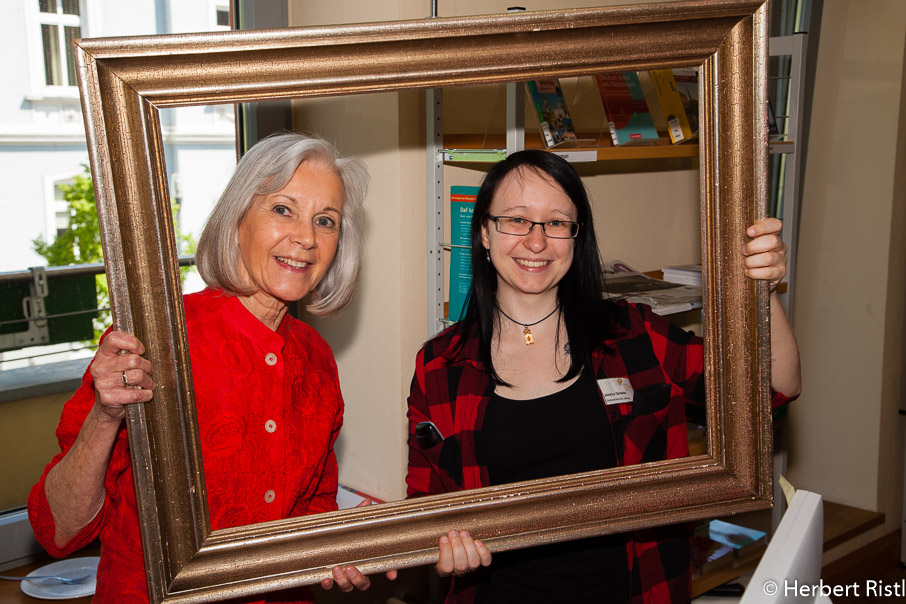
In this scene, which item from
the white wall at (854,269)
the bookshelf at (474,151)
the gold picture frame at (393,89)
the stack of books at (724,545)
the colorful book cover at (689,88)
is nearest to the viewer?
the gold picture frame at (393,89)

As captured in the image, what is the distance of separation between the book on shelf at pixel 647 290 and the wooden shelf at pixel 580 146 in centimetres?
27

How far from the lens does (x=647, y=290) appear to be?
1962mm

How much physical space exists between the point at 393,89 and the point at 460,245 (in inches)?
24.5

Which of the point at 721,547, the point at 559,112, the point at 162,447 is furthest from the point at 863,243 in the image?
the point at 162,447

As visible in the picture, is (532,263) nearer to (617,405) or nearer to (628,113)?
(617,405)

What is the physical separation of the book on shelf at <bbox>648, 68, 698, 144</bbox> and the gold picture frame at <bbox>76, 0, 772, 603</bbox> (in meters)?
0.14

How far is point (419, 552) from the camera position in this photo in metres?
1.26

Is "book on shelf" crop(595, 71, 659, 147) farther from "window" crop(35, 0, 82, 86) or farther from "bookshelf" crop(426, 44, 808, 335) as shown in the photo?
"window" crop(35, 0, 82, 86)

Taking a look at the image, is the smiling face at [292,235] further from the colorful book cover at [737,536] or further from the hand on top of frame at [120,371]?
the colorful book cover at [737,536]

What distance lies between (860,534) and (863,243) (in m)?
1.38

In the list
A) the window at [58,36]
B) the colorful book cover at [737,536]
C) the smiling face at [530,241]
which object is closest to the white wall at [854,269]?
the colorful book cover at [737,536]

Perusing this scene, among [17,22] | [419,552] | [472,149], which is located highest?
[17,22]

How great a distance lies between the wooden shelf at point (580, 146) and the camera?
74.4 inches

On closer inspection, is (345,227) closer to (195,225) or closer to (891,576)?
(195,225)
